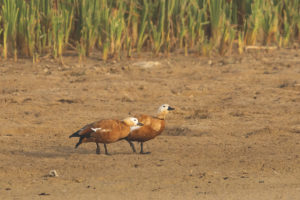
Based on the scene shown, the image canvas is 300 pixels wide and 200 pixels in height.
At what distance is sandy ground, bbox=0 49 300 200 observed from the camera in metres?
5.32

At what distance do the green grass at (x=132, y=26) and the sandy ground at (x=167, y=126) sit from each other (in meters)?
0.28

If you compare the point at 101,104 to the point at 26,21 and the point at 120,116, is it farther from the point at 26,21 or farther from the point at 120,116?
the point at 26,21

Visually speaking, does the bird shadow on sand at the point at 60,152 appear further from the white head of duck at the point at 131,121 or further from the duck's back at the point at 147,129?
the white head of duck at the point at 131,121

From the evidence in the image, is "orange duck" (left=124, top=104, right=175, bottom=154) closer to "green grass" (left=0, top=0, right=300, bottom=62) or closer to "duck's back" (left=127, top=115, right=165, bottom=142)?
"duck's back" (left=127, top=115, right=165, bottom=142)

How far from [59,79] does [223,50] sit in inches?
107

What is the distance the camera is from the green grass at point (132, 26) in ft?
34.2

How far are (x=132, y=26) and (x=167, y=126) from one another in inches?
147

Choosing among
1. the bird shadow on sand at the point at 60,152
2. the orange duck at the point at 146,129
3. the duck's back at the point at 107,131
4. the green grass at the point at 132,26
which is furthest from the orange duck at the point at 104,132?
the green grass at the point at 132,26

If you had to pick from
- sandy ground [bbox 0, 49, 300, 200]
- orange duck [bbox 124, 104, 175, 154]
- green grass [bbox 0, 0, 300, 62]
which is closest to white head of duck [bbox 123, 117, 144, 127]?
orange duck [bbox 124, 104, 175, 154]

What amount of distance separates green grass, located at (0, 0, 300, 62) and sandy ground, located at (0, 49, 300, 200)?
0.92ft

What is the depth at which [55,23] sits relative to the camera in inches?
401

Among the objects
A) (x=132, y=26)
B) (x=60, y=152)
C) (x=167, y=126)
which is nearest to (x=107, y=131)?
(x=60, y=152)

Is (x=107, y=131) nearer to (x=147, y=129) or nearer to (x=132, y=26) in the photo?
(x=147, y=129)

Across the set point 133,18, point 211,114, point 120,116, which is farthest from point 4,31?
point 211,114
